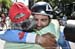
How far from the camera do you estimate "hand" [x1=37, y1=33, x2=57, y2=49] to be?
10.3 ft

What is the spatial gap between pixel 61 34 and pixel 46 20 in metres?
0.24

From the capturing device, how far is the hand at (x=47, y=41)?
314cm

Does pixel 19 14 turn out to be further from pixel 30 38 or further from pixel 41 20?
pixel 41 20

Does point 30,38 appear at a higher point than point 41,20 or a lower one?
lower

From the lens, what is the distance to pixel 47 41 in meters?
3.15

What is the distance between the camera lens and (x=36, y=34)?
3.16m

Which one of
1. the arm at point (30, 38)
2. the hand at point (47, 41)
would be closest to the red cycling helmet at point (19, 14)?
the arm at point (30, 38)

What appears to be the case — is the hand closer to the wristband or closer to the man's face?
the wristband

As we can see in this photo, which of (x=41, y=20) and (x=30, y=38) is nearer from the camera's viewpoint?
(x=30, y=38)

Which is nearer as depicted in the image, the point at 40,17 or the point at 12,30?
the point at 12,30

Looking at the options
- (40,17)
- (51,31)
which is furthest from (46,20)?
(51,31)

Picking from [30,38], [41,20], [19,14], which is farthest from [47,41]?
[41,20]

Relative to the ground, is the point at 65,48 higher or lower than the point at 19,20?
lower

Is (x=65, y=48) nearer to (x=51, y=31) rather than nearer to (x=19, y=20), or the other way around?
(x=51, y=31)
